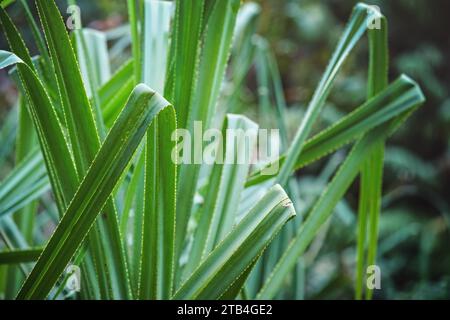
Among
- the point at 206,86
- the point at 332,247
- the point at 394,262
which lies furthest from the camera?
the point at 394,262

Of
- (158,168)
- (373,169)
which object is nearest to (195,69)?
(158,168)

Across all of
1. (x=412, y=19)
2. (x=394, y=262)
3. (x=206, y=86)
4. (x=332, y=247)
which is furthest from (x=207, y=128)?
(x=412, y=19)

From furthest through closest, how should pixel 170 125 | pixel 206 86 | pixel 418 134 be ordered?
pixel 418 134 < pixel 206 86 < pixel 170 125

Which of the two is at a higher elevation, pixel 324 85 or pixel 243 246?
pixel 324 85

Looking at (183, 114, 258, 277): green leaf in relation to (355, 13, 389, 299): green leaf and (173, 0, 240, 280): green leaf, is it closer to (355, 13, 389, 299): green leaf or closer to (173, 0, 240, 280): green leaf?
Result: (173, 0, 240, 280): green leaf

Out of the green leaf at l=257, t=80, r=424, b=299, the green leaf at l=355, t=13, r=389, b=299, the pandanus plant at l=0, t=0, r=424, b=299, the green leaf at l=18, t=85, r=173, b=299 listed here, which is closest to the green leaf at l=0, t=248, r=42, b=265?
the pandanus plant at l=0, t=0, r=424, b=299

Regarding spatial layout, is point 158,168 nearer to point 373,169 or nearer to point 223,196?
point 223,196

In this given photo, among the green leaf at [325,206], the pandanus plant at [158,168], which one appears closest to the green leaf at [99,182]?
the pandanus plant at [158,168]
